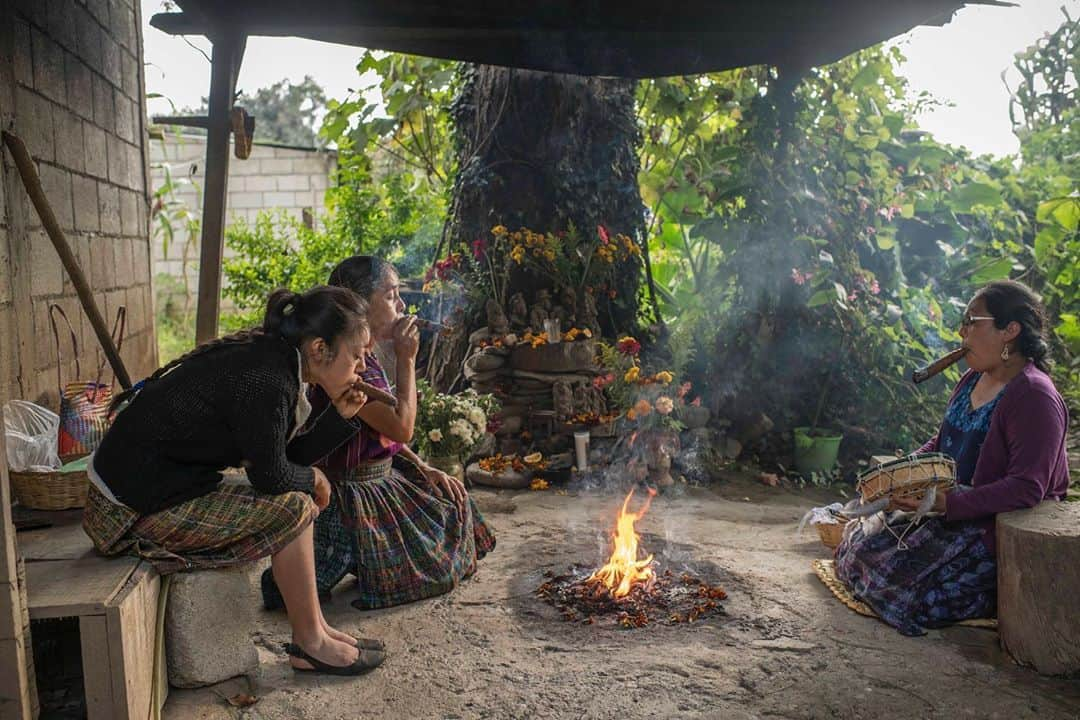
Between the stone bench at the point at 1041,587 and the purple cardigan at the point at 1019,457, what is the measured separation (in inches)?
3.8

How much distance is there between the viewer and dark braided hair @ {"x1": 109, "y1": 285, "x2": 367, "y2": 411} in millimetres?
3016

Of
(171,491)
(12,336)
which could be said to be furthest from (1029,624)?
(12,336)

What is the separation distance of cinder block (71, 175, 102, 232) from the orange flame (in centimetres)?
328

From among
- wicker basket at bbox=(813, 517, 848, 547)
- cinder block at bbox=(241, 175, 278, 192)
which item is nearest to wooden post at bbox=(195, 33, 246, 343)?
wicker basket at bbox=(813, 517, 848, 547)

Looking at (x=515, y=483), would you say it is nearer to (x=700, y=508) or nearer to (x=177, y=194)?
(x=700, y=508)

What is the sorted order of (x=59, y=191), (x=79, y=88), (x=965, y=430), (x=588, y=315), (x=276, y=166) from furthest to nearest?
(x=276, y=166), (x=588, y=315), (x=79, y=88), (x=59, y=191), (x=965, y=430)

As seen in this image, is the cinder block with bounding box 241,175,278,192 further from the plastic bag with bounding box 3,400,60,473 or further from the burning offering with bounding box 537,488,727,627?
the burning offering with bounding box 537,488,727,627

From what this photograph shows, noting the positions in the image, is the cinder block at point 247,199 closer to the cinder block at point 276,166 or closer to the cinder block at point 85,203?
the cinder block at point 276,166

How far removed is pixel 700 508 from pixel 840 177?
3.25 metres

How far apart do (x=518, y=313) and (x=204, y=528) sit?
4438 mm

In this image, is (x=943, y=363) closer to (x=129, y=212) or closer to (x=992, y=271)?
(x=992, y=271)

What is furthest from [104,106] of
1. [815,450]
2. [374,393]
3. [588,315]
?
[815,450]

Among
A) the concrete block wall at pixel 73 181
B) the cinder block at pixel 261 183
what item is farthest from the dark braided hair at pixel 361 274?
the cinder block at pixel 261 183

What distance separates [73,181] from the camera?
4594 millimetres
